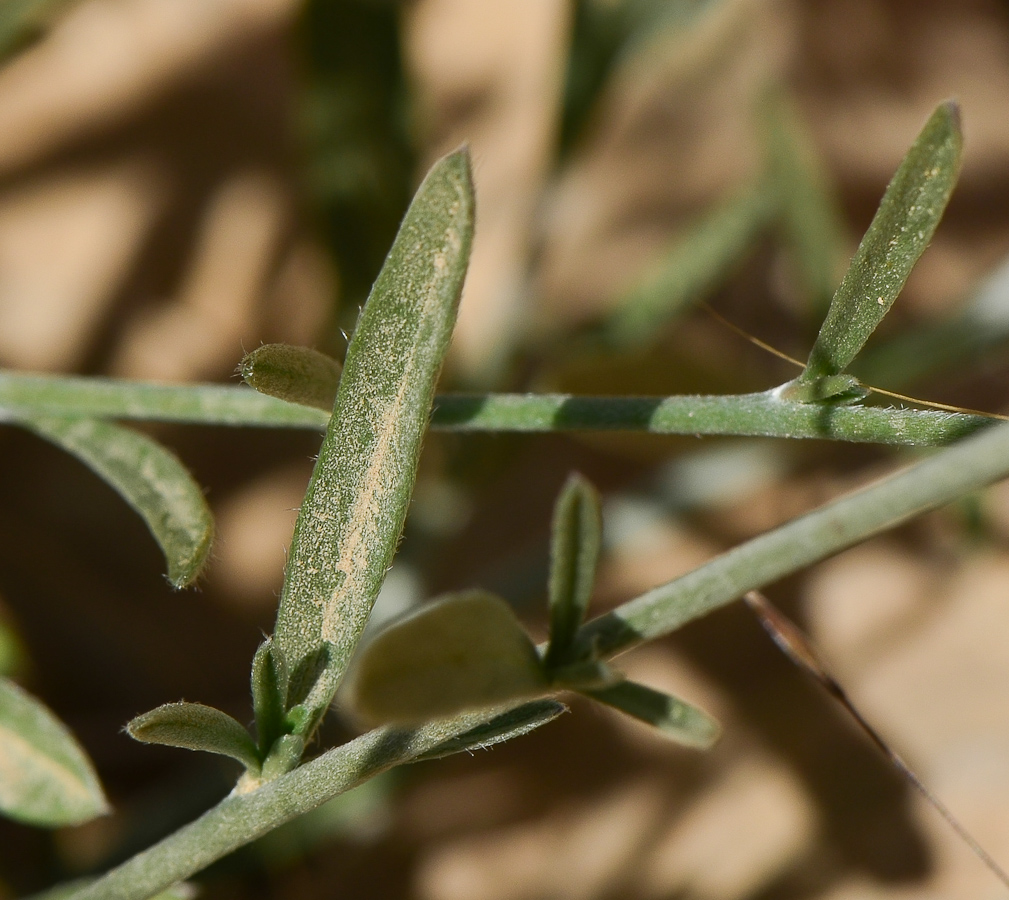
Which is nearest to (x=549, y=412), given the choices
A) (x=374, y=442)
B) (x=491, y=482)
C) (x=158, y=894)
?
(x=374, y=442)

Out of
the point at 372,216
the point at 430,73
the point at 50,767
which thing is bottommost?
the point at 50,767

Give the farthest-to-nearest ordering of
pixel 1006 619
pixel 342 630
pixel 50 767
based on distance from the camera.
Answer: pixel 1006 619 < pixel 50 767 < pixel 342 630

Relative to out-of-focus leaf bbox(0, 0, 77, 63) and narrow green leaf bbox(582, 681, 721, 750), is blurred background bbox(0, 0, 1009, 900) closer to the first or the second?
out-of-focus leaf bbox(0, 0, 77, 63)

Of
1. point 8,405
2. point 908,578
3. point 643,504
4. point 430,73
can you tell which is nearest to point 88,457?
point 8,405

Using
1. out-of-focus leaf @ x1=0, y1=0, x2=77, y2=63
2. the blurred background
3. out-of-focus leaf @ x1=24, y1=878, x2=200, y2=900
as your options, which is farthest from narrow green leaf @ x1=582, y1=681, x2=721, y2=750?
out-of-focus leaf @ x1=0, y1=0, x2=77, y2=63

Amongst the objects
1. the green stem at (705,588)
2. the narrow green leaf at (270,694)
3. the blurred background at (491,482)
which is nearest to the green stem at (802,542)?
the green stem at (705,588)

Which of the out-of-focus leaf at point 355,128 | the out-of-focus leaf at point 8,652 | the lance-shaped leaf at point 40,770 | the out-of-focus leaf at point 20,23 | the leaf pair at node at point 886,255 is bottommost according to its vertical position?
the leaf pair at node at point 886,255

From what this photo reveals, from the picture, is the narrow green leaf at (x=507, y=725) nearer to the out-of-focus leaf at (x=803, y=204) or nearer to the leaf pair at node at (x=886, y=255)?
the leaf pair at node at (x=886, y=255)

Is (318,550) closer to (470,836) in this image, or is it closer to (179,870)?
(179,870)
